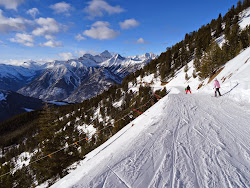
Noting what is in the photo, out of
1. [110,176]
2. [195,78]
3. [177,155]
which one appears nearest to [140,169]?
[110,176]

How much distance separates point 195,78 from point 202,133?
32223 millimetres

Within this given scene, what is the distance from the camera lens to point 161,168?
3.88 metres

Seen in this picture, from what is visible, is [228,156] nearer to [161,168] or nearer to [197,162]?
[197,162]

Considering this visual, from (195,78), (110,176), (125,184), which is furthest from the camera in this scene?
(195,78)

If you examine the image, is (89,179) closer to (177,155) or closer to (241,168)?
(177,155)

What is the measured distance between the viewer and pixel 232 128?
19.8ft

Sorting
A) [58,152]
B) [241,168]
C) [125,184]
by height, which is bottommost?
[58,152]

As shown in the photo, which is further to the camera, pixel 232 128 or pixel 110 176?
pixel 232 128

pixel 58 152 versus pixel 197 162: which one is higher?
pixel 197 162

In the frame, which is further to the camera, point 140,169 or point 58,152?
point 58,152

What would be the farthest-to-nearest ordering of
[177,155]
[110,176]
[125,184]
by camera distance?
[177,155] < [110,176] < [125,184]

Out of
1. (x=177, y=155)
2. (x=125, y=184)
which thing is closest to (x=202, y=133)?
(x=177, y=155)

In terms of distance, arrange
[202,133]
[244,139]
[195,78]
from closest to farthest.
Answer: [244,139] < [202,133] < [195,78]

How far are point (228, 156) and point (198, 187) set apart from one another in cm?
188
